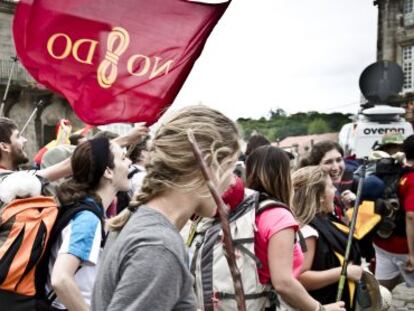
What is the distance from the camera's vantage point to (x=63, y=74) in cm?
412

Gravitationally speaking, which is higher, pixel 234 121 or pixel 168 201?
pixel 234 121

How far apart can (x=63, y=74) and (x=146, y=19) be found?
745 millimetres

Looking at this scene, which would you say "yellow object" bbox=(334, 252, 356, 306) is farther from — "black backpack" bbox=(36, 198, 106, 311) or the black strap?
"black backpack" bbox=(36, 198, 106, 311)

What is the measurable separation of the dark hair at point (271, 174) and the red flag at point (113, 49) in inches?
42.5

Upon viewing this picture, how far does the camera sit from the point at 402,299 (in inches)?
288

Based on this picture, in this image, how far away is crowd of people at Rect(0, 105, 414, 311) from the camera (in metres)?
1.60

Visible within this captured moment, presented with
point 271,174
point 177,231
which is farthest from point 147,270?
point 271,174

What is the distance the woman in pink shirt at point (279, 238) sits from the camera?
9.06 ft

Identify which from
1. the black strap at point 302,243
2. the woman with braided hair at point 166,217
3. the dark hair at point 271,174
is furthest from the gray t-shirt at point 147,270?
the black strap at point 302,243

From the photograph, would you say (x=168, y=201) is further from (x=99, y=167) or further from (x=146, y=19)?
(x=146, y=19)

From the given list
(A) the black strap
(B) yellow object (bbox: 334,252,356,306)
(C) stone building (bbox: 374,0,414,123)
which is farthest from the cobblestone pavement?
(C) stone building (bbox: 374,0,414,123)

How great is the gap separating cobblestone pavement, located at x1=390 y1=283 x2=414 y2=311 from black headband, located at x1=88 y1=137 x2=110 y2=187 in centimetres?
476

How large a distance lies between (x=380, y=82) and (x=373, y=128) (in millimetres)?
3494

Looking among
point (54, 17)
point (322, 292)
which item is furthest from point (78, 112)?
point (322, 292)
